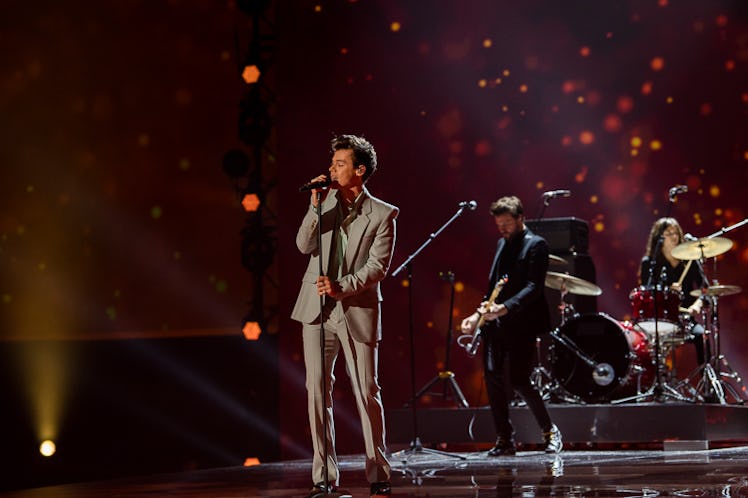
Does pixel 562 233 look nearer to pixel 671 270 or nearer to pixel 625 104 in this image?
pixel 671 270

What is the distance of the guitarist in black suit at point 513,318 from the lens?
6.12 meters

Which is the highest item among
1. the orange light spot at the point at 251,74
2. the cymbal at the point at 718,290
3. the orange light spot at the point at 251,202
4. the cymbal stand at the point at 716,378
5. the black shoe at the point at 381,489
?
the orange light spot at the point at 251,74

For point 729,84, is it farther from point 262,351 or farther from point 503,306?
point 262,351

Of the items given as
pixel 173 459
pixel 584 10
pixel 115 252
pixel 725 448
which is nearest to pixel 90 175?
pixel 115 252

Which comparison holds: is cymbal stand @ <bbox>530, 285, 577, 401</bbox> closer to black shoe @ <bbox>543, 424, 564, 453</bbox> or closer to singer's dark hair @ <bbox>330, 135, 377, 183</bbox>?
black shoe @ <bbox>543, 424, 564, 453</bbox>

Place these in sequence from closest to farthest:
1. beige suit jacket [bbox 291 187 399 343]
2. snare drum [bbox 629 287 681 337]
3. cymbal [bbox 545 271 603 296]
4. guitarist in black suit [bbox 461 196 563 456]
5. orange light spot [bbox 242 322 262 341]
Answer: beige suit jacket [bbox 291 187 399 343]
guitarist in black suit [bbox 461 196 563 456]
cymbal [bbox 545 271 603 296]
snare drum [bbox 629 287 681 337]
orange light spot [bbox 242 322 262 341]

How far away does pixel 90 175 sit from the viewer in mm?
7820

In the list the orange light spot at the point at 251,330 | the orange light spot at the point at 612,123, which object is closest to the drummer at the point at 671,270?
the orange light spot at the point at 612,123

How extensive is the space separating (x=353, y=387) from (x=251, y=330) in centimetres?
449

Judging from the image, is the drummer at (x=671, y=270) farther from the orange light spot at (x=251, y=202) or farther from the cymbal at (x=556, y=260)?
the orange light spot at (x=251, y=202)

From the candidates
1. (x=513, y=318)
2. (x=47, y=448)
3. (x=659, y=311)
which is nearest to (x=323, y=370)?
(x=513, y=318)

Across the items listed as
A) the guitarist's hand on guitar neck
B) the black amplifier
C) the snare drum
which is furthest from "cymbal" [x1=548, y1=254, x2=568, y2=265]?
the guitarist's hand on guitar neck

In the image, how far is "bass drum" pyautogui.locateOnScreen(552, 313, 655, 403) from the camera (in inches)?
283

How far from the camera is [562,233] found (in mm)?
7762
